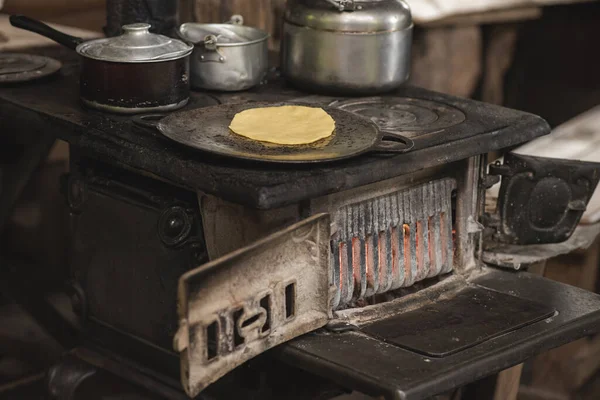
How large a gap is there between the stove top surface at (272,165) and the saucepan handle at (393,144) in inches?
0.7

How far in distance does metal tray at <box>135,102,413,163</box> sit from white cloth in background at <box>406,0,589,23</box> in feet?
5.26

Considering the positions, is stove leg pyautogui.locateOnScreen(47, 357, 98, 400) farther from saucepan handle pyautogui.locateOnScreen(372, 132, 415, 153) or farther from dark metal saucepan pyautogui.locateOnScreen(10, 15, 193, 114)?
saucepan handle pyautogui.locateOnScreen(372, 132, 415, 153)

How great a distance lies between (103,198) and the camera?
2549 millimetres

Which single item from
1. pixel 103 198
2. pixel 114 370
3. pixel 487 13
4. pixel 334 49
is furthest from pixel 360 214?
pixel 487 13

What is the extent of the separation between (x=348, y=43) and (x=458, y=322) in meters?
0.78

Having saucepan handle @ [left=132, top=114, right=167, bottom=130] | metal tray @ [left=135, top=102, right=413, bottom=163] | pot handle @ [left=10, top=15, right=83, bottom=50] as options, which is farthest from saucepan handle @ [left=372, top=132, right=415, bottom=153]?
pot handle @ [left=10, top=15, right=83, bottom=50]

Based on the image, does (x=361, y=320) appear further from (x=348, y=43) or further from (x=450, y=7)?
(x=450, y=7)

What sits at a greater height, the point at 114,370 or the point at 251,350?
the point at 251,350

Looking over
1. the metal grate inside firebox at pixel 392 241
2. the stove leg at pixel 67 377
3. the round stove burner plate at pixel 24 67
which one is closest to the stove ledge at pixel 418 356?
the metal grate inside firebox at pixel 392 241

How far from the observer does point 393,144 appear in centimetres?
231

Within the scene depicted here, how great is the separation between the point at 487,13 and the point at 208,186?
2.67m

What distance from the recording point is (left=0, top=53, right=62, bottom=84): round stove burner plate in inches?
107

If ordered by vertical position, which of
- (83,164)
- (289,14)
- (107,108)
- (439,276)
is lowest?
(439,276)

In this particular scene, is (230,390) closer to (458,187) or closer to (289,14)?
(458,187)
